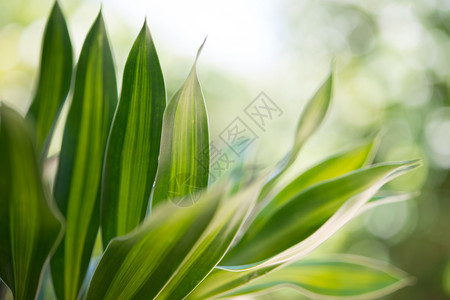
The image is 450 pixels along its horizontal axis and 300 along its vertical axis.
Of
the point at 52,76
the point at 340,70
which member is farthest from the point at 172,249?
the point at 340,70

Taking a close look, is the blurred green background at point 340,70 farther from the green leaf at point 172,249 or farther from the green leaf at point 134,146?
the green leaf at point 172,249

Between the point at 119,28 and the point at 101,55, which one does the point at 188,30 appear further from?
the point at 101,55

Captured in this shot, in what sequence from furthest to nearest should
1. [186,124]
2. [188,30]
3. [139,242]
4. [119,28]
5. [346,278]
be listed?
[119,28], [188,30], [346,278], [186,124], [139,242]

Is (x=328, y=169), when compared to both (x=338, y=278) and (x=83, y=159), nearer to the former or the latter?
(x=338, y=278)

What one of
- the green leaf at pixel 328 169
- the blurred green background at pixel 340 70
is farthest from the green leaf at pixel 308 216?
the blurred green background at pixel 340 70

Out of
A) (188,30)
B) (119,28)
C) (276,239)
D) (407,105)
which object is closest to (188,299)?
(276,239)

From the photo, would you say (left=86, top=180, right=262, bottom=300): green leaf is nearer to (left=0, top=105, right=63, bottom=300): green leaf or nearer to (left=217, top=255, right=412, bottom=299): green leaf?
(left=0, top=105, right=63, bottom=300): green leaf
